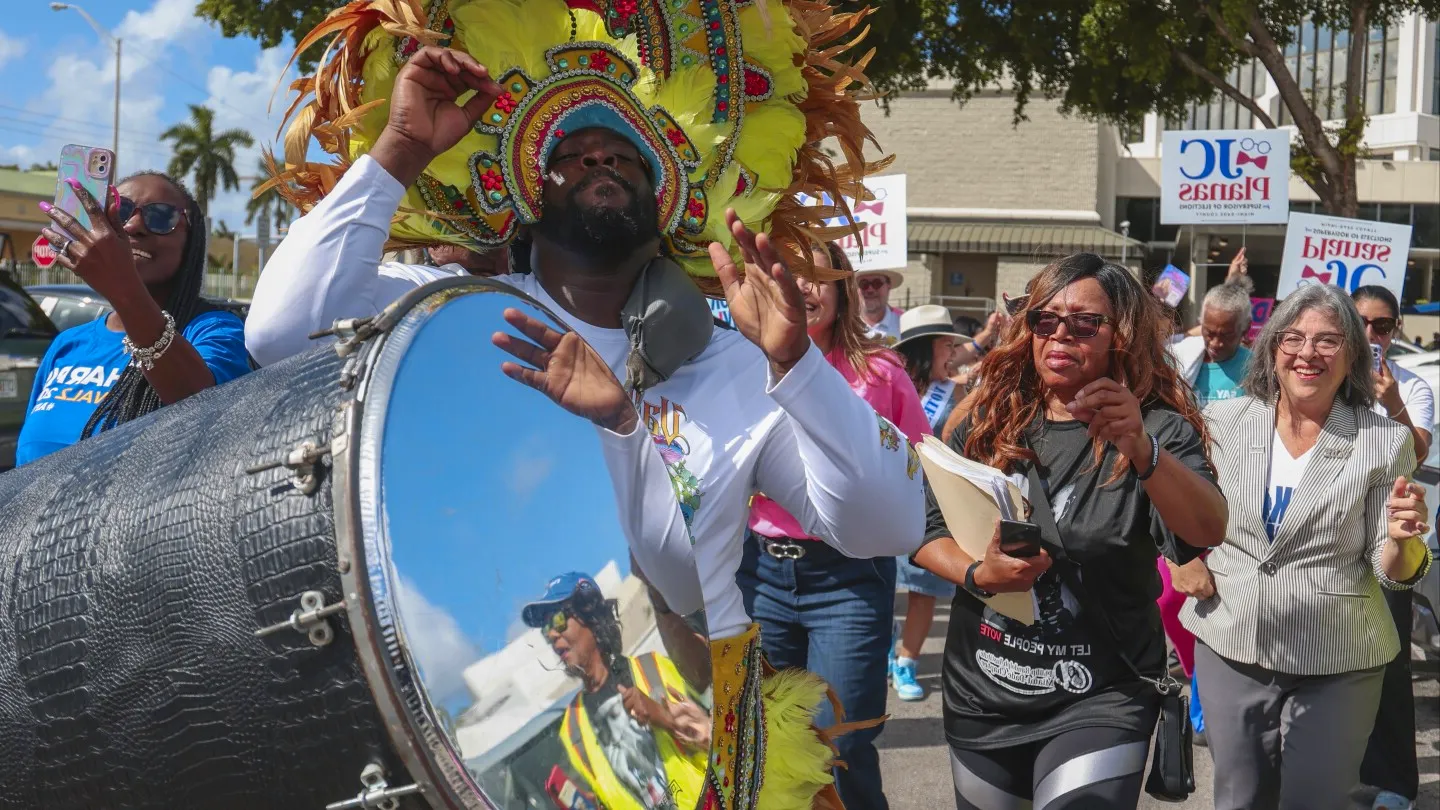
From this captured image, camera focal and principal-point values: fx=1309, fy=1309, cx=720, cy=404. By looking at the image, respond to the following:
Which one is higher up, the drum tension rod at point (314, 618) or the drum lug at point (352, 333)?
the drum lug at point (352, 333)

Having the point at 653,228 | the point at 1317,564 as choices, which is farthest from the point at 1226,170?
the point at 653,228

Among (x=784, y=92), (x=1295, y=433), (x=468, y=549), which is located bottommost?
(x=1295, y=433)

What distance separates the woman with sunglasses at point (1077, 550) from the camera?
2852 millimetres

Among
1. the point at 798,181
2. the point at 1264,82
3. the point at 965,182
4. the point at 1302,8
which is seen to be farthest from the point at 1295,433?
the point at 1264,82

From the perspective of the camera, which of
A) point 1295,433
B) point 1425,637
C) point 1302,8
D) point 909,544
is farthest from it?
point 1302,8

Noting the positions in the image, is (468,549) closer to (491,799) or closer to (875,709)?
(491,799)

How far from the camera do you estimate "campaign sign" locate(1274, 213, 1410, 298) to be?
762 cm

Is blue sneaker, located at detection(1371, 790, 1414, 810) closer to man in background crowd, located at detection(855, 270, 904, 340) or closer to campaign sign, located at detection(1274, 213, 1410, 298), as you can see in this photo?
man in background crowd, located at detection(855, 270, 904, 340)

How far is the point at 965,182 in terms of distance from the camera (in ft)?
98.9

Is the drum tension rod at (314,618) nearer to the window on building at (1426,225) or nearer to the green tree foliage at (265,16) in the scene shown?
the green tree foliage at (265,16)

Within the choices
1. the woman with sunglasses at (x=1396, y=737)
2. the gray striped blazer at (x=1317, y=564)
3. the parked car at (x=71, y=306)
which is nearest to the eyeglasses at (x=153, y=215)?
the gray striped blazer at (x=1317, y=564)

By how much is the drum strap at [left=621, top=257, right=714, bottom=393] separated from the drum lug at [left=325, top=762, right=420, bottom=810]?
920 millimetres

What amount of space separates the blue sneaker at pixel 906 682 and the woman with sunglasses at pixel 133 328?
3898 mm

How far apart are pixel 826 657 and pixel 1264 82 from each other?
67215 mm
